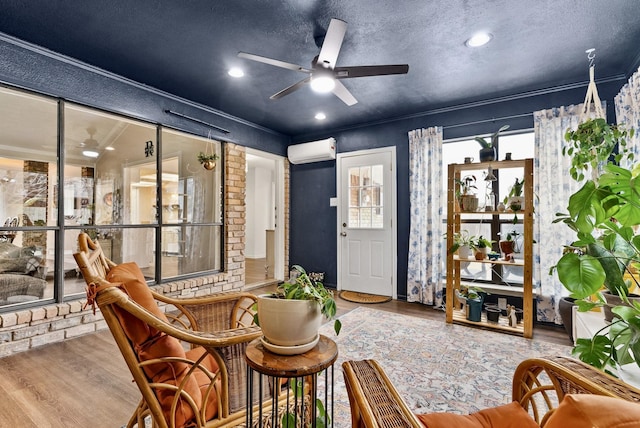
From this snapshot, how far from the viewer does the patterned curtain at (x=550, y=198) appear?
321cm

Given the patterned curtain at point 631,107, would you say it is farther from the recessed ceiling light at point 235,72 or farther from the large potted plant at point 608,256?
the recessed ceiling light at point 235,72

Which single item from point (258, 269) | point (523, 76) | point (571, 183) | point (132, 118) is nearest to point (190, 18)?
point (132, 118)

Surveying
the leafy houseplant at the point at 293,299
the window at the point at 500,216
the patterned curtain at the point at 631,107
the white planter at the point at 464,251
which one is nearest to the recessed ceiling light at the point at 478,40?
the patterned curtain at the point at 631,107

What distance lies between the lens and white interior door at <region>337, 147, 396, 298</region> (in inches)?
175

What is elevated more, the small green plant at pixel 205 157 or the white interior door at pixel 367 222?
the small green plant at pixel 205 157

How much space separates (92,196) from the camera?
3148 millimetres

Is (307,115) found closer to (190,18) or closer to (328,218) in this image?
(328,218)

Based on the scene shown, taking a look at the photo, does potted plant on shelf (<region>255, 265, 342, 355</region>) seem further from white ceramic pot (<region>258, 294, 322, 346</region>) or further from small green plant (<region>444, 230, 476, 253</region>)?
small green plant (<region>444, 230, 476, 253</region>)

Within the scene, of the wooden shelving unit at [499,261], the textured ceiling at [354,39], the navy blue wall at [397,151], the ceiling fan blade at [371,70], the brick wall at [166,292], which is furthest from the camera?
the navy blue wall at [397,151]

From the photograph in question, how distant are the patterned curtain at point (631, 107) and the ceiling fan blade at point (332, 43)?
98.3 inches

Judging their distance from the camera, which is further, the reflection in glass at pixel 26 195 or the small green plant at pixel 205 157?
the small green plant at pixel 205 157

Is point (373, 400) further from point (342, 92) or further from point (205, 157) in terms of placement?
point (205, 157)

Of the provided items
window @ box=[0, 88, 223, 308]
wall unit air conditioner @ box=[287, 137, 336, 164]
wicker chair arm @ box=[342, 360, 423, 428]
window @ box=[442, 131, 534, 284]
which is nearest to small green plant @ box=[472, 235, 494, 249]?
window @ box=[442, 131, 534, 284]

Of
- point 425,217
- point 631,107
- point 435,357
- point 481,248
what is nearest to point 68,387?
point 435,357
